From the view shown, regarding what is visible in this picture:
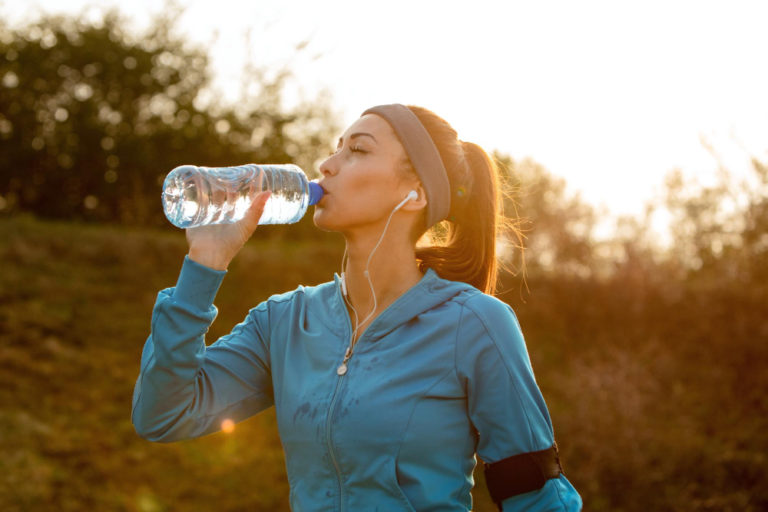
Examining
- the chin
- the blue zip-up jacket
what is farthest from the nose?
the blue zip-up jacket

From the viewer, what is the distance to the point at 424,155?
2.54 m

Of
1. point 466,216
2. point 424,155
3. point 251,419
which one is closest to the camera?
point 424,155

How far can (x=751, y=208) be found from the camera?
1049 centimetres

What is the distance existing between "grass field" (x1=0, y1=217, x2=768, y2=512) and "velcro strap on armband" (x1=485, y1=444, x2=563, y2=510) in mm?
4774

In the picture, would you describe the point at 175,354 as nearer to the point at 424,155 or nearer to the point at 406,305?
the point at 406,305

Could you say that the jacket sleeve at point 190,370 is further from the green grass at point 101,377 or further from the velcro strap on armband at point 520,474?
the green grass at point 101,377

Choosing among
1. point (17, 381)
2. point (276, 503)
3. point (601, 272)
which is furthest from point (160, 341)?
point (601, 272)

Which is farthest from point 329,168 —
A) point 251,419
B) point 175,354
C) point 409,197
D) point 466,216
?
point 251,419

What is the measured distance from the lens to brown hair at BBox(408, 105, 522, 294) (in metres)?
2.66

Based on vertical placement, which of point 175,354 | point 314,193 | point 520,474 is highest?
point 314,193

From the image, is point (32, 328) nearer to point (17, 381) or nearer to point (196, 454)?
point (17, 381)

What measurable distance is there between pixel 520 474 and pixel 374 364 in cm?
53

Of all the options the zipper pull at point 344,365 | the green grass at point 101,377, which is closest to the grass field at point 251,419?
the green grass at point 101,377

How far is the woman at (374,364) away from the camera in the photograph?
206 centimetres
